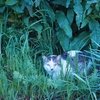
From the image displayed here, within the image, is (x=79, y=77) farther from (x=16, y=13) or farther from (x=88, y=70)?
(x=16, y=13)

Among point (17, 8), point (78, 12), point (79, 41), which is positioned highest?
point (17, 8)

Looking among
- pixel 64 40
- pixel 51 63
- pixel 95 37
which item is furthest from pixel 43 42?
pixel 95 37

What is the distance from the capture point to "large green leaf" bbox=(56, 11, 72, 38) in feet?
13.1

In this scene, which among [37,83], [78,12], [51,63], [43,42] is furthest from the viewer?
[43,42]

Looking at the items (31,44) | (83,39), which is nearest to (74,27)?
(83,39)

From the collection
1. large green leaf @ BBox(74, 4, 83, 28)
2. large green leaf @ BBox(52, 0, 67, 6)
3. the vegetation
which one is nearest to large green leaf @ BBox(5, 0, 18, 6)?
the vegetation

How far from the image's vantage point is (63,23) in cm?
403

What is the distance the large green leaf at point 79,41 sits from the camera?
4.04 meters

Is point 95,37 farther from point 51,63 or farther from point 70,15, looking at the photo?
point 51,63

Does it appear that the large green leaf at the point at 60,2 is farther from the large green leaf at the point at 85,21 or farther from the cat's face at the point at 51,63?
the cat's face at the point at 51,63

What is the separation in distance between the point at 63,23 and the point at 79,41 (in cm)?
28

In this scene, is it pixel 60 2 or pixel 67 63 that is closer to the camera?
pixel 67 63

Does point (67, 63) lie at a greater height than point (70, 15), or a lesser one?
lesser

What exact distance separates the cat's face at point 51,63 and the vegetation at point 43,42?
0.08 metres
